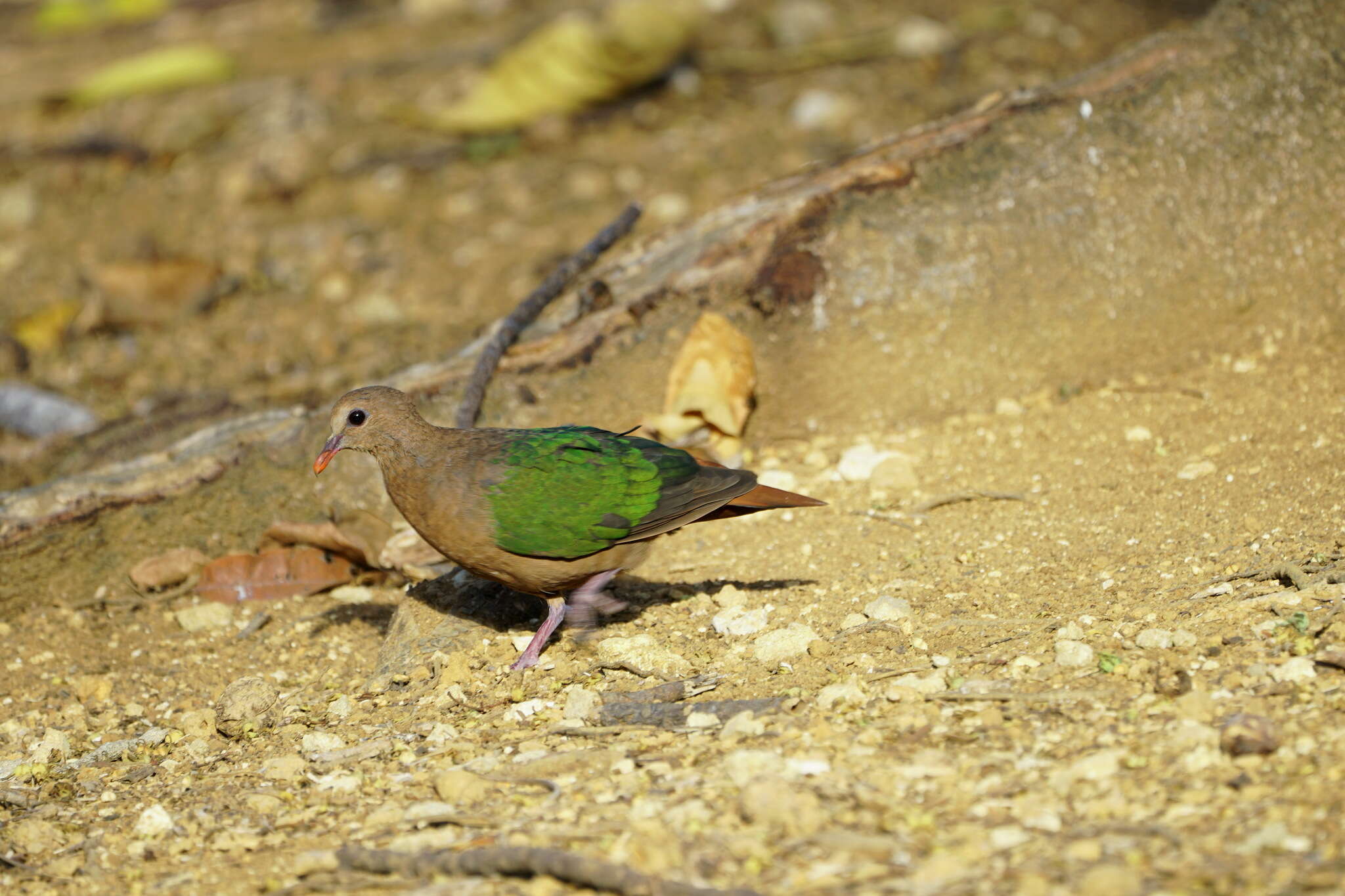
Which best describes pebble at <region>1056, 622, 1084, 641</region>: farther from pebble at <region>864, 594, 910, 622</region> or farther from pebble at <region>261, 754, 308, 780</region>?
pebble at <region>261, 754, 308, 780</region>

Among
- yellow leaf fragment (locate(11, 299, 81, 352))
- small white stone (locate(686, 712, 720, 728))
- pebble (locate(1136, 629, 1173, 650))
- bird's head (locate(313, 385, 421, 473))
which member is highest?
bird's head (locate(313, 385, 421, 473))

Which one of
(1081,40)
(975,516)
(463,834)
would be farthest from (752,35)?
(463,834)

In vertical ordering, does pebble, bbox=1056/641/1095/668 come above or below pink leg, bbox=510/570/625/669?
above

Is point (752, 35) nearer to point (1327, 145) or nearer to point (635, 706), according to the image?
point (1327, 145)

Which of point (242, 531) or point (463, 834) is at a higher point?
point (463, 834)

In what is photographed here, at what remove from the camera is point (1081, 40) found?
28.6 ft

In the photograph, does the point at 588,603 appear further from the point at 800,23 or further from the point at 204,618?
the point at 800,23

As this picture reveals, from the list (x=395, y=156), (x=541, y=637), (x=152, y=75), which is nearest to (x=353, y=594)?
(x=541, y=637)

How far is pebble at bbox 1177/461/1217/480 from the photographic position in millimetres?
4336

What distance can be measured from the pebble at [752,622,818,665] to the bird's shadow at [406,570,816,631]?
0.43 m

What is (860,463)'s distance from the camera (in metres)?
4.86

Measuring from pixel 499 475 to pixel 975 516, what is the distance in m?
1.64

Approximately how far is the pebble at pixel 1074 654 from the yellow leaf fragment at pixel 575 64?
6.22 meters

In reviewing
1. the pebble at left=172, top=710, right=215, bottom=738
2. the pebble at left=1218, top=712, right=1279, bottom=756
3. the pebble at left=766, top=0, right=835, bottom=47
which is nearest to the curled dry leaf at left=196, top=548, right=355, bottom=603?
the pebble at left=172, top=710, right=215, bottom=738
